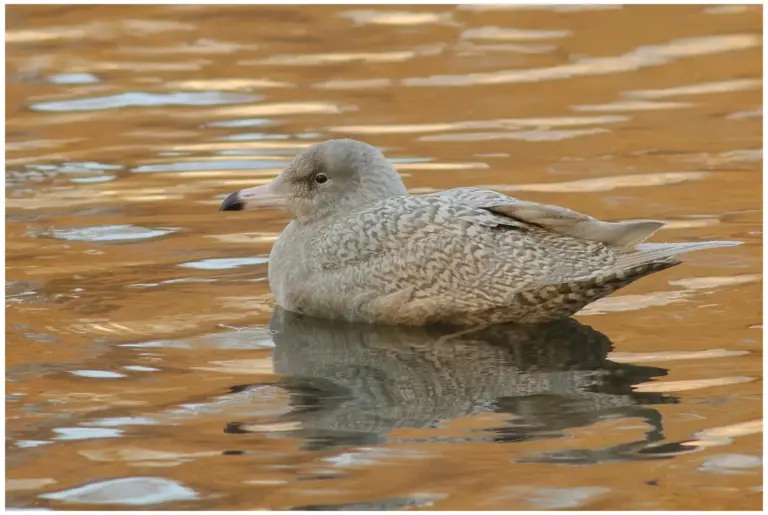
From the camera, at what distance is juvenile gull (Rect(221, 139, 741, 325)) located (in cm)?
870

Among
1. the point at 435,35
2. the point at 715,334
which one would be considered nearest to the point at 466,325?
the point at 715,334

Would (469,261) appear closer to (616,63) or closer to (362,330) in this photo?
(362,330)

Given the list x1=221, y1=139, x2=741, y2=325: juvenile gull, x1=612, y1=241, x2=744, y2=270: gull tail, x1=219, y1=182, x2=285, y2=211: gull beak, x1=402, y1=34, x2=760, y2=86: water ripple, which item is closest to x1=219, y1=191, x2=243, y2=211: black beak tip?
x1=219, y1=182, x2=285, y2=211: gull beak

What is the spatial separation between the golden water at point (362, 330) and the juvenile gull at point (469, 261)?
0.56 feet

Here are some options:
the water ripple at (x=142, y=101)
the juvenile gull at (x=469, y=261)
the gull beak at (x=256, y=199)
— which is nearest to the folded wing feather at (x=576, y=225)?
the juvenile gull at (x=469, y=261)

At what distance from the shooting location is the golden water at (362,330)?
6.86m

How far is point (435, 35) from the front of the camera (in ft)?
55.7

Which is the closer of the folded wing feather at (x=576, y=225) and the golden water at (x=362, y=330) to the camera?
the golden water at (x=362, y=330)

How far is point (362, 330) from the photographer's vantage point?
897 centimetres

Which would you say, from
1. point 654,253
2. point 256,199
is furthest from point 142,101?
point 654,253

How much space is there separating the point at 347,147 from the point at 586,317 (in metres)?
1.67

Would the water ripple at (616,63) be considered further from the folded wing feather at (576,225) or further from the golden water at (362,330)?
the folded wing feather at (576,225)

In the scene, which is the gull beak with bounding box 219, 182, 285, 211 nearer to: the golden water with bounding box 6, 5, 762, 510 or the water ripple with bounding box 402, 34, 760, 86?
the golden water with bounding box 6, 5, 762, 510

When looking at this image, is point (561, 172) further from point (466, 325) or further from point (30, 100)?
point (30, 100)
